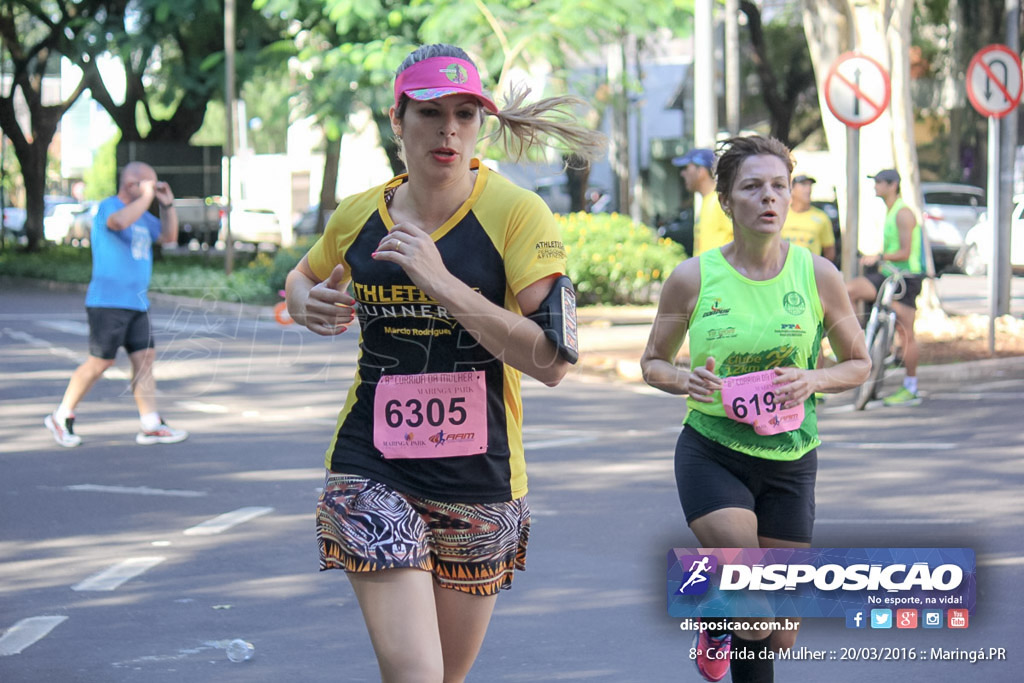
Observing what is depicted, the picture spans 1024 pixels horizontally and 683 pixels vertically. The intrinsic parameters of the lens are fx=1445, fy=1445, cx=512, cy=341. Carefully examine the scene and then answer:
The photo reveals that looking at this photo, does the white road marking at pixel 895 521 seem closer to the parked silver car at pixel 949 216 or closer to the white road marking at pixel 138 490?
the white road marking at pixel 138 490

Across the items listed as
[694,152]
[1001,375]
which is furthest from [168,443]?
[1001,375]

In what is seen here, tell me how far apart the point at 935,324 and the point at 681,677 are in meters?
12.9

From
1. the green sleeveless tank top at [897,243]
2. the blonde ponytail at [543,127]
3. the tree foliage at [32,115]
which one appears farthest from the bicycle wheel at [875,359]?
the tree foliage at [32,115]

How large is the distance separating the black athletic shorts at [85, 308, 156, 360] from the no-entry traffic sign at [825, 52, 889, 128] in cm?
632

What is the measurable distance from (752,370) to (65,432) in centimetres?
689

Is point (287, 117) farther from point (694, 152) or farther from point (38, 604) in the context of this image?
point (38, 604)

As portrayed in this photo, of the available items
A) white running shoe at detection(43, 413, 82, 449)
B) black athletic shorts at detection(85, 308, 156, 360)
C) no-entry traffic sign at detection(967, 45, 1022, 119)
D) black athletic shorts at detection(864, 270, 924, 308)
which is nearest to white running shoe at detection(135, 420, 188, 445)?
white running shoe at detection(43, 413, 82, 449)

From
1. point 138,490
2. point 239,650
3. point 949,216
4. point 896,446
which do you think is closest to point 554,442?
point 896,446

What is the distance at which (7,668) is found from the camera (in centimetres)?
516

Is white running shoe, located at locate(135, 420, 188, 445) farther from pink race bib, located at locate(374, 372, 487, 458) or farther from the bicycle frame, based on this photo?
pink race bib, located at locate(374, 372, 487, 458)

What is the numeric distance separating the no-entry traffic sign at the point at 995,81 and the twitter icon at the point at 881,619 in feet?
37.8

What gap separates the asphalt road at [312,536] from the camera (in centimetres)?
521

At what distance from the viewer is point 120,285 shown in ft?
32.7

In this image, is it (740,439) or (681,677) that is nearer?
(740,439)
